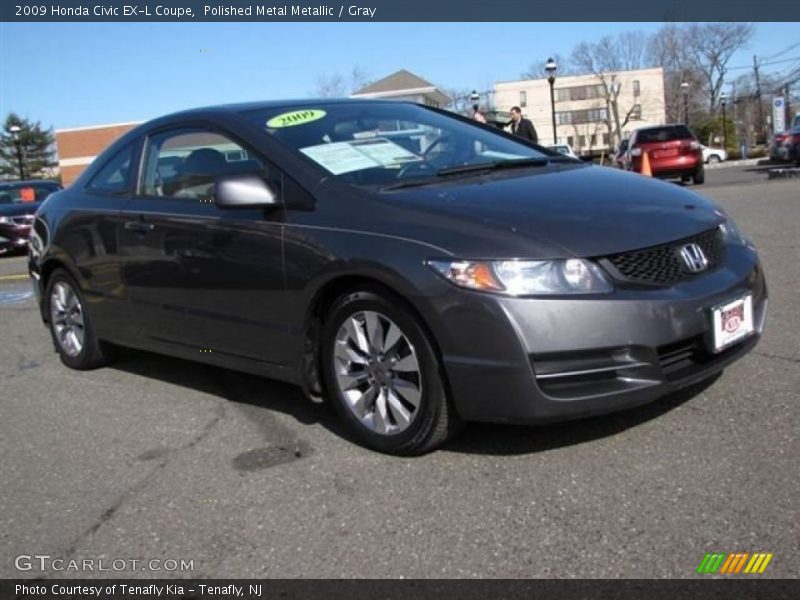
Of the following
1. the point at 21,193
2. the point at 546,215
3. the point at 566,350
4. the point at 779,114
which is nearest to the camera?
the point at 566,350

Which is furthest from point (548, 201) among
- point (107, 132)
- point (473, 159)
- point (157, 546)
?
point (107, 132)

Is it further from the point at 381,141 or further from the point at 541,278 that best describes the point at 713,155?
the point at 541,278

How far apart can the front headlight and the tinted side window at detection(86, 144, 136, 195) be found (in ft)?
8.74

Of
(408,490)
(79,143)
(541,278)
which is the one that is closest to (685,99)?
(79,143)

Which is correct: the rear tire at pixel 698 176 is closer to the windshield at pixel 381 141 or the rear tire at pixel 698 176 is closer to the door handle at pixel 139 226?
the windshield at pixel 381 141

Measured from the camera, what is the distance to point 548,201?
11.2 ft

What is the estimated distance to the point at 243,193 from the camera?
3.65 m

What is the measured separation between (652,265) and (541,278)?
1.53 feet

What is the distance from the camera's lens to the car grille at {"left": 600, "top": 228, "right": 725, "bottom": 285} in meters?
3.06

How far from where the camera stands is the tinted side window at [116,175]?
4.84 meters

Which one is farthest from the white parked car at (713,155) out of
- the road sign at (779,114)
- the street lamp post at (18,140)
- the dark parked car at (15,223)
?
the dark parked car at (15,223)

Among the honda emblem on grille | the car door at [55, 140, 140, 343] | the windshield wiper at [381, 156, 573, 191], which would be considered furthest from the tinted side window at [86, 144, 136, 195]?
the honda emblem on grille
